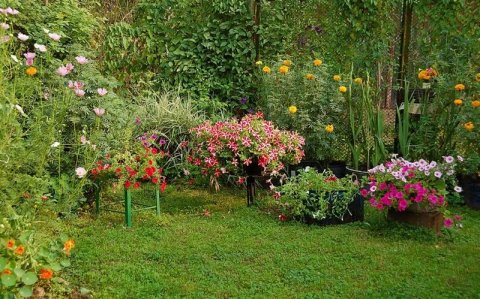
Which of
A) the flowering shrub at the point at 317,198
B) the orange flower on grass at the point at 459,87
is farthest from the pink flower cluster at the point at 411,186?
the orange flower on grass at the point at 459,87

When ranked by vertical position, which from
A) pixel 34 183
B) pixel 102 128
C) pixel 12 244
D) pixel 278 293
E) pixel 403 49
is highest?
pixel 403 49

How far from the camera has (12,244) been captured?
239 cm

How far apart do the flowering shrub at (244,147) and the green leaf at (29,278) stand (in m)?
2.19

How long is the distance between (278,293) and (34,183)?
59.9 inches

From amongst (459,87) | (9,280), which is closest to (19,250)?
(9,280)

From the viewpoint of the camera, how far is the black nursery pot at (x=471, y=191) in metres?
4.71

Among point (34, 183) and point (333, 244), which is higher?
point (34, 183)

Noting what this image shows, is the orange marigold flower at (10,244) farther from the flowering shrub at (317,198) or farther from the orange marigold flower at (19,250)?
the flowering shrub at (317,198)

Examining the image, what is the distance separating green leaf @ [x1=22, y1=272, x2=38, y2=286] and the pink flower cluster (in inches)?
95.6

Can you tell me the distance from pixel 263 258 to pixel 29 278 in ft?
5.00

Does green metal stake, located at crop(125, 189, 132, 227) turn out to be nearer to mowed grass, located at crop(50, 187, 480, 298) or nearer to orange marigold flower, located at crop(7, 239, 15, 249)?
mowed grass, located at crop(50, 187, 480, 298)

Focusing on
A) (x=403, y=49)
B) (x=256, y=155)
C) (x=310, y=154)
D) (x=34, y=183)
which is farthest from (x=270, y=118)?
(x=34, y=183)

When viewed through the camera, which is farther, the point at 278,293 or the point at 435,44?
the point at 435,44

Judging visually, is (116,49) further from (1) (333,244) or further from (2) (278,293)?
(2) (278,293)
